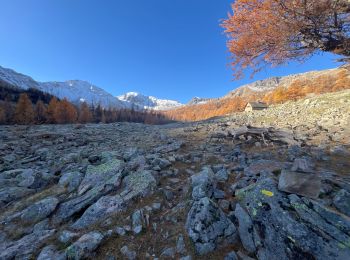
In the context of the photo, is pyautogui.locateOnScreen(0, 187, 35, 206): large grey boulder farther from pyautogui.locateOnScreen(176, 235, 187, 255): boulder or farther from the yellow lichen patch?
the yellow lichen patch

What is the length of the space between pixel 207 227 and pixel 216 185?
1800 millimetres

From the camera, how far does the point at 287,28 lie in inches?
288


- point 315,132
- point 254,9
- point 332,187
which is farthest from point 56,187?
point 315,132

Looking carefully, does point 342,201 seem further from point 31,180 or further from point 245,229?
point 31,180

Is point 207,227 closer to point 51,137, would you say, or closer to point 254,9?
point 254,9

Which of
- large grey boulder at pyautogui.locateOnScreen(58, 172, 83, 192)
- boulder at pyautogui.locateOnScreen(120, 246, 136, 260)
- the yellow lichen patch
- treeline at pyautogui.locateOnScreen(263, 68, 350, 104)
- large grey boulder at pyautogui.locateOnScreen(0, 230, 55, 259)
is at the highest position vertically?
treeline at pyautogui.locateOnScreen(263, 68, 350, 104)

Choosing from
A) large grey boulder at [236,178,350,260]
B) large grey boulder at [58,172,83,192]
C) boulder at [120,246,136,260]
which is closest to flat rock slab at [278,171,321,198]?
large grey boulder at [236,178,350,260]

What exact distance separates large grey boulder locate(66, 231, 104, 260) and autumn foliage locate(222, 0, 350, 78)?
9.42m

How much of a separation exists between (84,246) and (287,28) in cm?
1008

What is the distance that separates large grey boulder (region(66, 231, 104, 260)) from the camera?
3.79 meters

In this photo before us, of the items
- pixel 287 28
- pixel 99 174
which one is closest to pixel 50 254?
pixel 99 174

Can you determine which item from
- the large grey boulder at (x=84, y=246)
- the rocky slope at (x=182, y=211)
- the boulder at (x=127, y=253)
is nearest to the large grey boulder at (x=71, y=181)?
the rocky slope at (x=182, y=211)

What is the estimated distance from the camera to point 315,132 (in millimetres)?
10812

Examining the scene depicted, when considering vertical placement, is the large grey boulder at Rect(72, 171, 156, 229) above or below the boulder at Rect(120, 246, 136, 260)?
above
